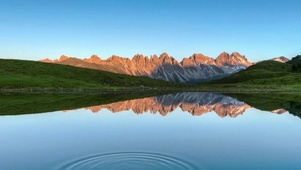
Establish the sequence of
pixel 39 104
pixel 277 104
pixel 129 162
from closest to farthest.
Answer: pixel 129 162 → pixel 39 104 → pixel 277 104

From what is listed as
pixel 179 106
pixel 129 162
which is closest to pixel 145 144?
pixel 129 162

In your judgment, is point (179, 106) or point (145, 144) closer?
point (145, 144)

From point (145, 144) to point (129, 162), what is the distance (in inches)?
266

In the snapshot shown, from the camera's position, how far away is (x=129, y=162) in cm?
2248

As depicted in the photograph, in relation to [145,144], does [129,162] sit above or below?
below

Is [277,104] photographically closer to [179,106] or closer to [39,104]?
[179,106]

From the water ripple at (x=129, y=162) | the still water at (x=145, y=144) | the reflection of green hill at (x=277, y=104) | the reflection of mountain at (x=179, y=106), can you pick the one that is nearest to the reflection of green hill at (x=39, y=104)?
the reflection of mountain at (x=179, y=106)

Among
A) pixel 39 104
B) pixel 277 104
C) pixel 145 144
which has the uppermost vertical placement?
pixel 277 104

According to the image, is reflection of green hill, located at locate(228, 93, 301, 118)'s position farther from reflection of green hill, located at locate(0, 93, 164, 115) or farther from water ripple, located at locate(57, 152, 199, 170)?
water ripple, located at locate(57, 152, 199, 170)

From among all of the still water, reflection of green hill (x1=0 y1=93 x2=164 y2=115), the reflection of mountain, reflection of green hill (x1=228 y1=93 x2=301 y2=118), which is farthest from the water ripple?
reflection of green hill (x1=228 y1=93 x2=301 y2=118)

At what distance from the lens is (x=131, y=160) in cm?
2308

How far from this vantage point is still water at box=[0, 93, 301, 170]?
2273 cm

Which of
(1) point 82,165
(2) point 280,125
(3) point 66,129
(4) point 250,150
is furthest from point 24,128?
(2) point 280,125

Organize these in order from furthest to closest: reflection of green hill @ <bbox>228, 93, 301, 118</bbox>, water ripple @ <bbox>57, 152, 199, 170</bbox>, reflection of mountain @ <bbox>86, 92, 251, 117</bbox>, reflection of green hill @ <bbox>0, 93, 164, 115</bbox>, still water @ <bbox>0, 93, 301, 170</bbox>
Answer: reflection of green hill @ <bbox>228, 93, 301, 118</bbox>
reflection of mountain @ <bbox>86, 92, 251, 117</bbox>
reflection of green hill @ <bbox>0, 93, 164, 115</bbox>
still water @ <bbox>0, 93, 301, 170</bbox>
water ripple @ <bbox>57, 152, 199, 170</bbox>
